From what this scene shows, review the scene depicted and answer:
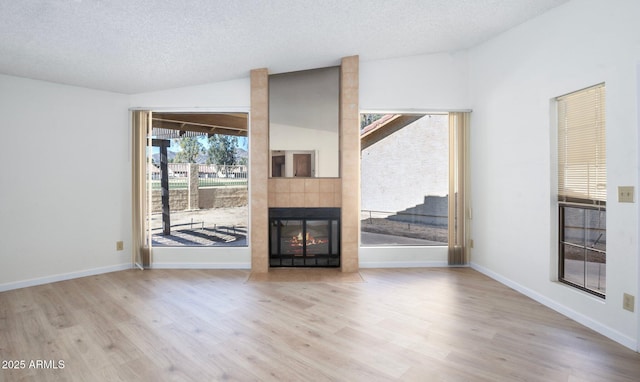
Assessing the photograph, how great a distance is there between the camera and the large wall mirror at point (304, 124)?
4.50 meters

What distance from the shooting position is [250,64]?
4.04 metres

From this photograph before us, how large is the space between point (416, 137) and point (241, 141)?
8.09ft

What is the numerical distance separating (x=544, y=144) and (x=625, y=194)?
97 centimetres

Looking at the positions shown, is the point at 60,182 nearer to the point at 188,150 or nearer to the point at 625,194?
the point at 188,150

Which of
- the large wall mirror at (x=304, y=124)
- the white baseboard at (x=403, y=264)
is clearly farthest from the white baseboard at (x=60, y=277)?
the white baseboard at (x=403, y=264)

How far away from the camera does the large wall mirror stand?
4504mm

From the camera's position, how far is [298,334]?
2.55 metres

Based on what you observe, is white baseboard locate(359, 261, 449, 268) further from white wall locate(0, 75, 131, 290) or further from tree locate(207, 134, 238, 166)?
white wall locate(0, 75, 131, 290)

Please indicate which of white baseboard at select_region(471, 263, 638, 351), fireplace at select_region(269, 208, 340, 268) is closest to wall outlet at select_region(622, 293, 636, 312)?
white baseboard at select_region(471, 263, 638, 351)

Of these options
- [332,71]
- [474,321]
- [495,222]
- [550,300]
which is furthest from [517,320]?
[332,71]

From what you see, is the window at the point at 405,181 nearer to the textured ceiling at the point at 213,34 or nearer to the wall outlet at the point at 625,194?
the textured ceiling at the point at 213,34

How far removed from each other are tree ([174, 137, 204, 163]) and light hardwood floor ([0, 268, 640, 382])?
1713mm

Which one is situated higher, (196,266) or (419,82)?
(419,82)

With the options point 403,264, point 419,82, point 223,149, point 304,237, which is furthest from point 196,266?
point 419,82
